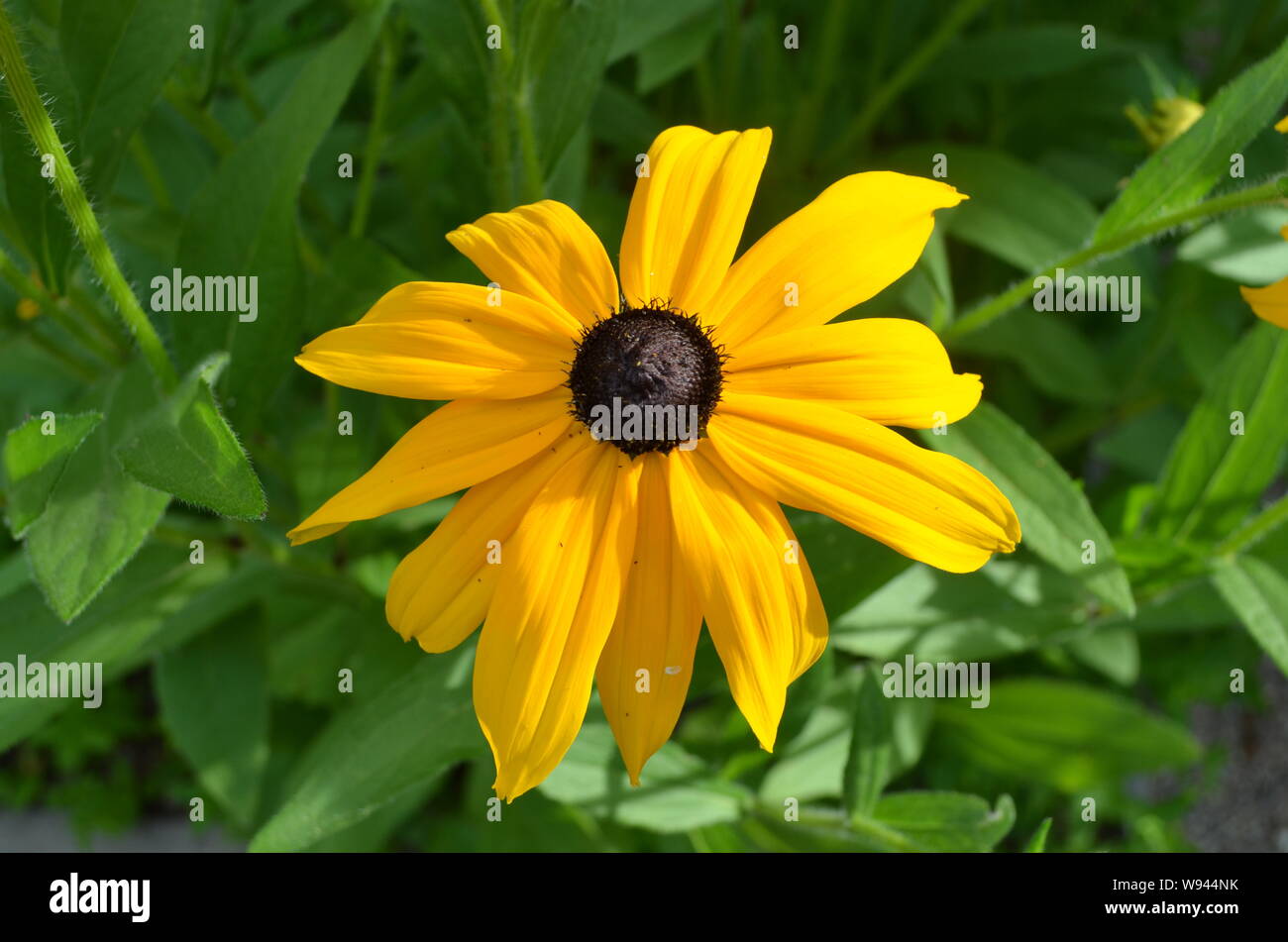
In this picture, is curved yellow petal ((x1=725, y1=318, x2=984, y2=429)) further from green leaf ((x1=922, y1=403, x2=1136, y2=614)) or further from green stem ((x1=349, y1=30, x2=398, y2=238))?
green stem ((x1=349, y1=30, x2=398, y2=238))

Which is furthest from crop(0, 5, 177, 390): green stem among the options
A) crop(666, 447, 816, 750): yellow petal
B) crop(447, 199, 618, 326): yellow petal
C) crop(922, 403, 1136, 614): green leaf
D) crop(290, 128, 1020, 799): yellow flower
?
crop(922, 403, 1136, 614): green leaf

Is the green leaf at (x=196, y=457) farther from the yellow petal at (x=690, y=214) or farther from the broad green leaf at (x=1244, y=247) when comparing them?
the broad green leaf at (x=1244, y=247)

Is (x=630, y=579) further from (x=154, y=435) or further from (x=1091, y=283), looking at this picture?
(x=1091, y=283)

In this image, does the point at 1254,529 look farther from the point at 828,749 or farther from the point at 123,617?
the point at 123,617

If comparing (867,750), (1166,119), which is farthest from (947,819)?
(1166,119)

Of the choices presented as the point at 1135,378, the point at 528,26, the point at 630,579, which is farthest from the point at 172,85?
the point at 1135,378

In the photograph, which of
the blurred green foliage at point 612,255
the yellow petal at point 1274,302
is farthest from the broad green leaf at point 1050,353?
the yellow petal at point 1274,302
